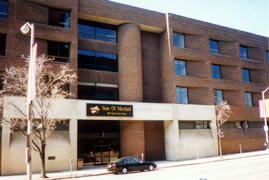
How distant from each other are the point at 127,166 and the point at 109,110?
7226 mm

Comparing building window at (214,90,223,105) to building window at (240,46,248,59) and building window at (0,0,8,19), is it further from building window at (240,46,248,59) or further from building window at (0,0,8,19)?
building window at (0,0,8,19)

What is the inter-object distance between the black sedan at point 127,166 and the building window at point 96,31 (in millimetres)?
16066

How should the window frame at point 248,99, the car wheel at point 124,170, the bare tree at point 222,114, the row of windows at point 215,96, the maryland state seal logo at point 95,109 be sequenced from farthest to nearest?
1. the window frame at point 248,99
2. the row of windows at point 215,96
3. the bare tree at point 222,114
4. the maryland state seal logo at point 95,109
5. the car wheel at point 124,170

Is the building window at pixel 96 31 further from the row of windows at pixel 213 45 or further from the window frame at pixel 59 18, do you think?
the row of windows at pixel 213 45

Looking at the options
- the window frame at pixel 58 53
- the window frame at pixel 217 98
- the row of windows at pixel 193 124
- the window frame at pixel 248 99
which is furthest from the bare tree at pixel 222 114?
the window frame at pixel 58 53

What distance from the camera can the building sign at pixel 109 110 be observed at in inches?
1081

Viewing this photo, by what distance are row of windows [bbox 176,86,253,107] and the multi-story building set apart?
15 centimetres

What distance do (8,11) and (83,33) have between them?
8435 millimetres

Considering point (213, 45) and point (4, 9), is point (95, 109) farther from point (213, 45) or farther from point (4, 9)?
point (213, 45)

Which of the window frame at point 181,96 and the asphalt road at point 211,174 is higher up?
the window frame at point 181,96

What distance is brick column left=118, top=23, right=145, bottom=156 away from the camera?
101 ft

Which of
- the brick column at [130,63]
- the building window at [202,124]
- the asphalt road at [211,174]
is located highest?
the brick column at [130,63]

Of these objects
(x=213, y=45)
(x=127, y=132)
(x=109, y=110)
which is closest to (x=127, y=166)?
(x=109, y=110)

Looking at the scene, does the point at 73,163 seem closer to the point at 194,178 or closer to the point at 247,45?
the point at 194,178
